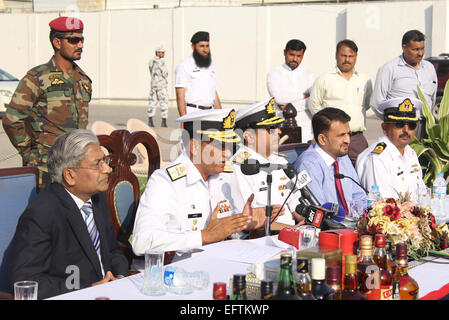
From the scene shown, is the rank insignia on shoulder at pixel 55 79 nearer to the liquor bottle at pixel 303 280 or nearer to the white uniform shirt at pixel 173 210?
the white uniform shirt at pixel 173 210

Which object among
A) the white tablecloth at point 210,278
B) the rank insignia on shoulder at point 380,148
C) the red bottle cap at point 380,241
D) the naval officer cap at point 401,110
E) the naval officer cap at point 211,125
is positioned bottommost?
the white tablecloth at point 210,278

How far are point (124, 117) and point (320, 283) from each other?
703 inches

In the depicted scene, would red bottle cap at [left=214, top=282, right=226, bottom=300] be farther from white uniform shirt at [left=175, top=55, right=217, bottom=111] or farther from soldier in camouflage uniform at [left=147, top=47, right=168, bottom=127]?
soldier in camouflage uniform at [left=147, top=47, right=168, bottom=127]

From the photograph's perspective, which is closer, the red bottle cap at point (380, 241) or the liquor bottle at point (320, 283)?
the liquor bottle at point (320, 283)

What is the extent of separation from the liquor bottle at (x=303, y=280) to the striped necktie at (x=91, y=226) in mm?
1351

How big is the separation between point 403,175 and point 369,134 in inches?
412

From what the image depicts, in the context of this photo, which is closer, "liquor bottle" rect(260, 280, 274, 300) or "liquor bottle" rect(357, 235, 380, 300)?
"liquor bottle" rect(260, 280, 274, 300)

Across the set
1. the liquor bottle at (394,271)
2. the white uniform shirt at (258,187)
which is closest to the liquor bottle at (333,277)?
the liquor bottle at (394,271)

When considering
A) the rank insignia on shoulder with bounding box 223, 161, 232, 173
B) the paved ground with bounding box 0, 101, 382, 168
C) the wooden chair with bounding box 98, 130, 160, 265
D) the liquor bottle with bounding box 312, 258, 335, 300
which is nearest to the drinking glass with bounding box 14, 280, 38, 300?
the liquor bottle with bounding box 312, 258, 335, 300

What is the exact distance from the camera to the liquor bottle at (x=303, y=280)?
2.41 metres

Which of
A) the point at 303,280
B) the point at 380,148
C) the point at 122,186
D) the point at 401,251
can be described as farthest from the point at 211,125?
the point at 380,148

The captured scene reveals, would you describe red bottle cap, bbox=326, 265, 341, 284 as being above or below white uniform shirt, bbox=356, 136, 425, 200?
below

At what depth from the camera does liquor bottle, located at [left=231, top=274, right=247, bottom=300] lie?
226 centimetres

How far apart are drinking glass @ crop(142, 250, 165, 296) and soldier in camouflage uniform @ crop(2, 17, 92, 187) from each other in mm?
1862
